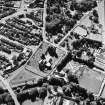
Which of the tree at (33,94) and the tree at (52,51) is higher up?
the tree at (52,51)

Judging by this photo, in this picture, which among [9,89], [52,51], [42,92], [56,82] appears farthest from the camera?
[52,51]

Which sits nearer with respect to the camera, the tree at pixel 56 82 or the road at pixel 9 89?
the road at pixel 9 89

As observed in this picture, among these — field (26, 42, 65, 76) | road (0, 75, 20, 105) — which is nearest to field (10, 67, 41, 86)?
road (0, 75, 20, 105)

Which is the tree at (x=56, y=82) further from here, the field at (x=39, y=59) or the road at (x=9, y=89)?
the road at (x=9, y=89)

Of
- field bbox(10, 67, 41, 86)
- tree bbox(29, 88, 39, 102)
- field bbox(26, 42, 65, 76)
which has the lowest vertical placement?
tree bbox(29, 88, 39, 102)

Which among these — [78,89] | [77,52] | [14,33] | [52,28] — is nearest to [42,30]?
[52,28]

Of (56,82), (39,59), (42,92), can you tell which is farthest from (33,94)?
(39,59)

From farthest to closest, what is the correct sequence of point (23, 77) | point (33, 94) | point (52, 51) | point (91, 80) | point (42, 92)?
point (52, 51)
point (91, 80)
point (23, 77)
point (42, 92)
point (33, 94)

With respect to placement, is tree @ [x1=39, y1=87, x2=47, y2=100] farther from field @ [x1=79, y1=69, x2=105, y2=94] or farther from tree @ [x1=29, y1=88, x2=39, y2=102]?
field @ [x1=79, y1=69, x2=105, y2=94]

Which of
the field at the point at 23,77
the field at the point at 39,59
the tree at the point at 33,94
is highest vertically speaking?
the field at the point at 39,59

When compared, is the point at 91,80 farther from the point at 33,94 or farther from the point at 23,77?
the point at 23,77

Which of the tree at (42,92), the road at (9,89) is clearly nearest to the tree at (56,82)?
the tree at (42,92)

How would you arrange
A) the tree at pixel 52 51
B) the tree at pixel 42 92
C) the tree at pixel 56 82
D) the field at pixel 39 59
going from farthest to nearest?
the tree at pixel 52 51 < the field at pixel 39 59 < the tree at pixel 56 82 < the tree at pixel 42 92
